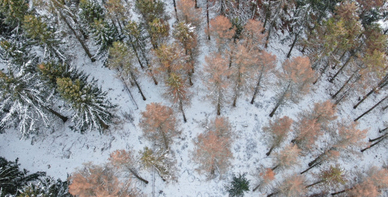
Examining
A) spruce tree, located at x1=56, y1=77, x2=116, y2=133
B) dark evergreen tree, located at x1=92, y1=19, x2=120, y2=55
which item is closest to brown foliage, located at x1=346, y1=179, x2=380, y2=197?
spruce tree, located at x1=56, y1=77, x2=116, y2=133

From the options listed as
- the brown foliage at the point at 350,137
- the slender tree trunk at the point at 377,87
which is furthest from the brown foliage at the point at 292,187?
the slender tree trunk at the point at 377,87

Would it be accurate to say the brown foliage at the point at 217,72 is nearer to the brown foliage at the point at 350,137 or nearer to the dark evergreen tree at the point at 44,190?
the brown foliage at the point at 350,137

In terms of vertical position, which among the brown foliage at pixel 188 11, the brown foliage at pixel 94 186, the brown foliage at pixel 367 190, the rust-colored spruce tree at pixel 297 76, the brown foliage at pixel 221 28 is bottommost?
Answer: the brown foliage at pixel 367 190

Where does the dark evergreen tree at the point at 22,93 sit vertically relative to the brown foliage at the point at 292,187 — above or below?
above

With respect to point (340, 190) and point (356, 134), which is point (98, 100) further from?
point (340, 190)

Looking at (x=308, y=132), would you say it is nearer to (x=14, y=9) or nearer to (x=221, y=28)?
(x=221, y=28)
